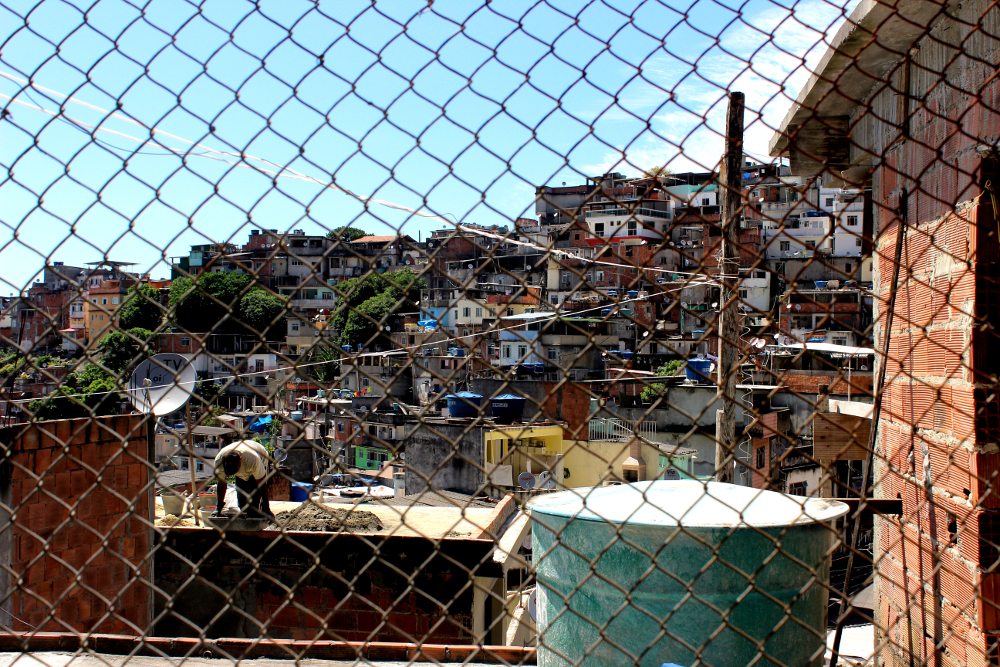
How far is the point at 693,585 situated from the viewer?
1941 millimetres

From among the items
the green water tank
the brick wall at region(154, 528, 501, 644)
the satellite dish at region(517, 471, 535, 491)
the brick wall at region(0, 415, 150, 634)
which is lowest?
the satellite dish at region(517, 471, 535, 491)

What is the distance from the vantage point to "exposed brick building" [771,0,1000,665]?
2.39 metres

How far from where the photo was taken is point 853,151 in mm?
3998

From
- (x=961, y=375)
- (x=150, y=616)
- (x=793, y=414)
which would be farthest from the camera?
(x=793, y=414)

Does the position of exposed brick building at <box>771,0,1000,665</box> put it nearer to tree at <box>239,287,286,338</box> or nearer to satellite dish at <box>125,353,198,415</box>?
tree at <box>239,287,286,338</box>

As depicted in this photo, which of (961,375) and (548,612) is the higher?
(961,375)

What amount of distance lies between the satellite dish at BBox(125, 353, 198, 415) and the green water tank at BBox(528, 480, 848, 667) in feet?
3.58

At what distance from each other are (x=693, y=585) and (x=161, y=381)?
17.7 ft

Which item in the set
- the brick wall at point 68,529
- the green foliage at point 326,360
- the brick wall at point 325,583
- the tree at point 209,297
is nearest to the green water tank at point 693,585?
the green foliage at point 326,360

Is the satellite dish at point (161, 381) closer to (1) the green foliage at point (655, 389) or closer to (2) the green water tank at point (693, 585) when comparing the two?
(2) the green water tank at point (693, 585)

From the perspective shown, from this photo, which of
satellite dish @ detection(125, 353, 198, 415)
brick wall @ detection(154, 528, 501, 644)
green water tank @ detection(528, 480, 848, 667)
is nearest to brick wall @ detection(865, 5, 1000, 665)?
green water tank @ detection(528, 480, 848, 667)

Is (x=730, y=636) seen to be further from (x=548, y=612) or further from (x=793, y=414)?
(x=793, y=414)

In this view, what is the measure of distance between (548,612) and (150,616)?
518cm

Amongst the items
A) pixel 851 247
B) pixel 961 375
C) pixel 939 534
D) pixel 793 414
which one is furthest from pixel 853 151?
pixel 851 247
